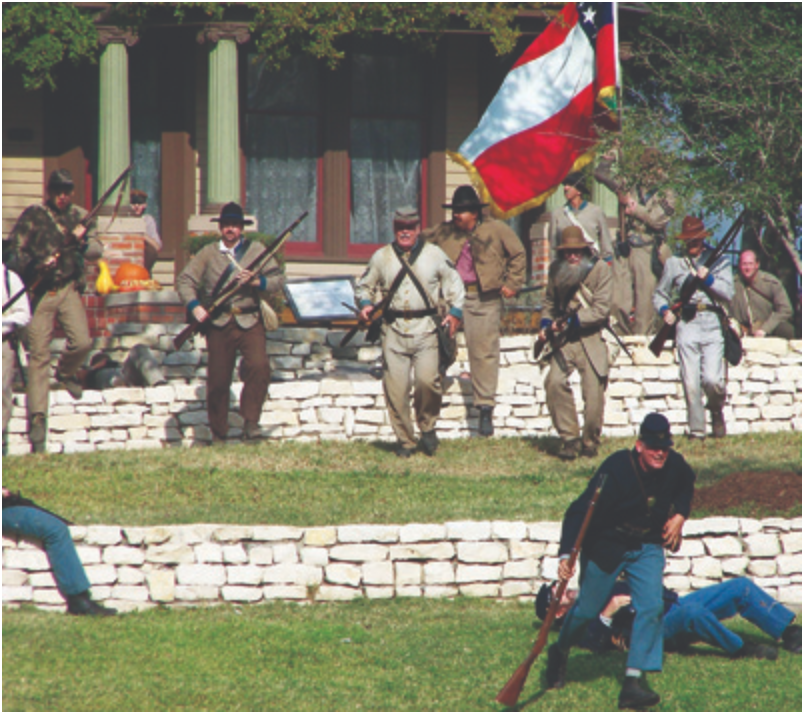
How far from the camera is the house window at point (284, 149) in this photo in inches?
805

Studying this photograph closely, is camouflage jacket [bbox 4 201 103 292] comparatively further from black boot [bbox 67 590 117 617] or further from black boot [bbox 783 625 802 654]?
black boot [bbox 783 625 802 654]

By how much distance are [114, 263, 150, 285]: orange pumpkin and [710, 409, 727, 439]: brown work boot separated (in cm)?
732

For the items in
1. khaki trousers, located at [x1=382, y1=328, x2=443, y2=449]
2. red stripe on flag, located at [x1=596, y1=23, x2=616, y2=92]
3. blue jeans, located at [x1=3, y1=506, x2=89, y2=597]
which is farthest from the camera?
red stripe on flag, located at [x1=596, y1=23, x2=616, y2=92]

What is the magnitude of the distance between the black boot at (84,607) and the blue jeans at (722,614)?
364cm

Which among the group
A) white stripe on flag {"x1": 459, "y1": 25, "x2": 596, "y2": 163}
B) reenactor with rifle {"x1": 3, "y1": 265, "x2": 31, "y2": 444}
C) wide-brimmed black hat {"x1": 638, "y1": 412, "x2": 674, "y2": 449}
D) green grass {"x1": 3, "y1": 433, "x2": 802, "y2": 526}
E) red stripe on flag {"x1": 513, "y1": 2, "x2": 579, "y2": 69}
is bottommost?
green grass {"x1": 3, "y1": 433, "x2": 802, "y2": 526}

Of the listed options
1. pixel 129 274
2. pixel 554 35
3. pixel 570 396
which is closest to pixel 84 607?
pixel 570 396

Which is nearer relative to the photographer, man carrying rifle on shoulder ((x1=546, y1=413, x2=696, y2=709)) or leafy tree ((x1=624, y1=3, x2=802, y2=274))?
man carrying rifle on shoulder ((x1=546, y1=413, x2=696, y2=709))

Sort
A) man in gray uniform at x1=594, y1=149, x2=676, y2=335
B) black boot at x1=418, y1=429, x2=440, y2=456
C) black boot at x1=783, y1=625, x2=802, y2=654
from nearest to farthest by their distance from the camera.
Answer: black boot at x1=783, y1=625, x2=802, y2=654 → black boot at x1=418, y1=429, x2=440, y2=456 → man in gray uniform at x1=594, y1=149, x2=676, y2=335

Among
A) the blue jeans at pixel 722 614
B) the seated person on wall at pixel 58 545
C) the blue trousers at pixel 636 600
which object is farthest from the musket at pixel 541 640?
the seated person on wall at pixel 58 545

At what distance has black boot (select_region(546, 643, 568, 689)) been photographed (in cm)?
842

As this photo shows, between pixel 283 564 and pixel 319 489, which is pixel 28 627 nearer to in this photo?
pixel 283 564

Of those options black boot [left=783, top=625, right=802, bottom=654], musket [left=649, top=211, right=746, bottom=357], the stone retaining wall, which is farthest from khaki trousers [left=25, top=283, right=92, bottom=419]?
black boot [left=783, top=625, right=802, bottom=654]

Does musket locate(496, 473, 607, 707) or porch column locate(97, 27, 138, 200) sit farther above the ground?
porch column locate(97, 27, 138, 200)

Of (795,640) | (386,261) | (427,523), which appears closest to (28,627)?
(427,523)
